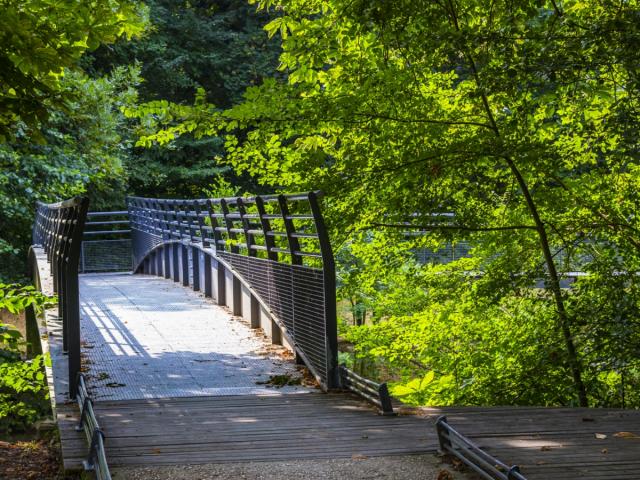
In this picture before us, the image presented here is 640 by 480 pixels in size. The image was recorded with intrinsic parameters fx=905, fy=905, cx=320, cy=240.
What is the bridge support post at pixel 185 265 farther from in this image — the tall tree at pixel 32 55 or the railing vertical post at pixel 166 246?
the tall tree at pixel 32 55

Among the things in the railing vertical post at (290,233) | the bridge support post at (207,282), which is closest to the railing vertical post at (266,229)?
the railing vertical post at (290,233)

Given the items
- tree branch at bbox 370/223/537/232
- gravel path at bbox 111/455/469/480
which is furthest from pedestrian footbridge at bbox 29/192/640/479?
tree branch at bbox 370/223/537/232

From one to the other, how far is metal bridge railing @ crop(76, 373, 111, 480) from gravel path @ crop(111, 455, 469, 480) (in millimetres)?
155

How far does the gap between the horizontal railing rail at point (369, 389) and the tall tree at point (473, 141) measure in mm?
1906

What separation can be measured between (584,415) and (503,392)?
8.42ft

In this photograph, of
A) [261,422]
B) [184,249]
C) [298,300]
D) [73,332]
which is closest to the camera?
[261,422]

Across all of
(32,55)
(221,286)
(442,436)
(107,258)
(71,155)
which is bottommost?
(442,436)

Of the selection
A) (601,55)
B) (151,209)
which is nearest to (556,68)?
(601,55)

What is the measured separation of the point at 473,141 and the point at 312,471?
4248mm

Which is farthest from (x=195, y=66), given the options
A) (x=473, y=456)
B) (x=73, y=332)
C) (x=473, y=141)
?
(x=473, y=456)

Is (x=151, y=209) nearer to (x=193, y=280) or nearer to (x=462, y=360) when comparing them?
(x=193, y=280)

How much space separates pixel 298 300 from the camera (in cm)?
898

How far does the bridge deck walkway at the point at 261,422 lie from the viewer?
5.56 meters

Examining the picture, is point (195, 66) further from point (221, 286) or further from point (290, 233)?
point (290, 233)
